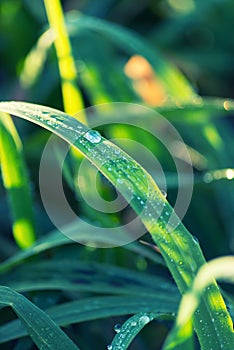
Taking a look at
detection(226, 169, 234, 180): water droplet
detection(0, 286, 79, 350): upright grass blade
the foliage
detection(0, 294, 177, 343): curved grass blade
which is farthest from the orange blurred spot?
detection(0, 286, 79, 350): upright grass blade

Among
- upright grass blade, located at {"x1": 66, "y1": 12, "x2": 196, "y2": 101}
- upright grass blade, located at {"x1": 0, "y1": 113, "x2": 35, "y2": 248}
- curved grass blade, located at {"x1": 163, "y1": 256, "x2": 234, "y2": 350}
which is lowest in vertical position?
curved grass blade, located at {"x1": 163, "y1": 256, "x2": 234, "y2": 350}

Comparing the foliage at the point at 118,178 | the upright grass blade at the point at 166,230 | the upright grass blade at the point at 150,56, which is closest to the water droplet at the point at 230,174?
the foliage at the point at 118,178

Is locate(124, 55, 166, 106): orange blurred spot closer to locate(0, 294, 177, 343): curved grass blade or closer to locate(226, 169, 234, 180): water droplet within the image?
locate(226, 169, 234, 180): water droplet

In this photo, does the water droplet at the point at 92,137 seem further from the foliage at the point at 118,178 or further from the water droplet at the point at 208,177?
the water droplet at the point at 208,177

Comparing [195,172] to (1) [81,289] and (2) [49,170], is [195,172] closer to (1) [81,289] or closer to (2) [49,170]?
(2) [49,170]

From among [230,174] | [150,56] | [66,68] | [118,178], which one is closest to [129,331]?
[118,178]
